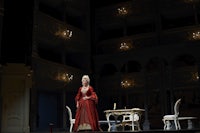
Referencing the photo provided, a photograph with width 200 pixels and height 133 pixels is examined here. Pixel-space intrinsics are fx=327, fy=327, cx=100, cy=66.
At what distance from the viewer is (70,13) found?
2089 centimetres

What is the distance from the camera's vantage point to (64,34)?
A: 18172 mm

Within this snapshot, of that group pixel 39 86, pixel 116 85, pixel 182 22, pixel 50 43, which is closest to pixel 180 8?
pixel 182 22

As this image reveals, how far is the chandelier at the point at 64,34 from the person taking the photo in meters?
17.9

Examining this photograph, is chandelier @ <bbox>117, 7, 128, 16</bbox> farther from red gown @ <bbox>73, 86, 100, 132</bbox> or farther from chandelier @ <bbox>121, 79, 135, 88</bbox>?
red gown @ <bbox>73, 86, 100, 132</bbox>

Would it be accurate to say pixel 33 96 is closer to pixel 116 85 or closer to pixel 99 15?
pixel 116 85

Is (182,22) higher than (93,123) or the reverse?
higher

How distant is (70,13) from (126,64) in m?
4.91

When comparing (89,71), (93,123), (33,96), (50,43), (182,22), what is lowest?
(93,123)

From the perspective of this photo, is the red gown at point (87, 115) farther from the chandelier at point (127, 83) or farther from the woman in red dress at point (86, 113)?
the chandelier at point (127, 83)

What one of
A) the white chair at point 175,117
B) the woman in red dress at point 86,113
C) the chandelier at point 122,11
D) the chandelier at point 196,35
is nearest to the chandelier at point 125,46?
the chandelier at point 122,11

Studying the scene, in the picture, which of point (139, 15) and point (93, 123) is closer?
point (93, 123)

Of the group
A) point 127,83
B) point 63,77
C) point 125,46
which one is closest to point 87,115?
point 63,77

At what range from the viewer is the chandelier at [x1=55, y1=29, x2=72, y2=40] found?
1790 centimetres

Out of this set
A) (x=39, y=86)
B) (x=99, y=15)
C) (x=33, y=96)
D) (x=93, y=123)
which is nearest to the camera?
(x=93, y=123)
